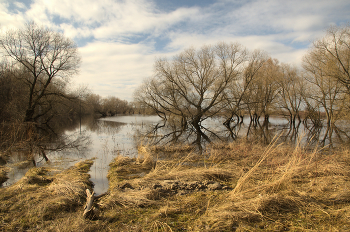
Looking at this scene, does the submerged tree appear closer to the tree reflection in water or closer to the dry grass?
the tree reflection in water

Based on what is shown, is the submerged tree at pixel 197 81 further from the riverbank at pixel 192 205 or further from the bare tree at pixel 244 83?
the riverbank at pixel 192 205

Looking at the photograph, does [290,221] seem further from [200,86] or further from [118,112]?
[118,112]

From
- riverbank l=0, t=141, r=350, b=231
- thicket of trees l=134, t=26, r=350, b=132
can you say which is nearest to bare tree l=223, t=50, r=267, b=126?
thicket of trees l=134, t=26, r=350, b=132

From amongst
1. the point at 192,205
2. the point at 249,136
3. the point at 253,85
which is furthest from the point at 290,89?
the point at 192,205

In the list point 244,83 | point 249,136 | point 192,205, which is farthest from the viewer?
point 244,83

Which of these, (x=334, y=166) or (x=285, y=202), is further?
(x=334, y=166)

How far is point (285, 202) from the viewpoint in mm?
4141

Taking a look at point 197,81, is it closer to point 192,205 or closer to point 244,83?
point 244,83

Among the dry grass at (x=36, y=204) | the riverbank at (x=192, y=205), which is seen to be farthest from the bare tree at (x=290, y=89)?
the dry grass at (x=36, y=204)

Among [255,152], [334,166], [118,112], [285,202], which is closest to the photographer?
[285,202]

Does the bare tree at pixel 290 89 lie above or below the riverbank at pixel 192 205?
above

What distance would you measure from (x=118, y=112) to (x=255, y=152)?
84811 millimetres

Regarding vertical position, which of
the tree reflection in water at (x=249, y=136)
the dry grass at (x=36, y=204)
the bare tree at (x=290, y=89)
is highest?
the bare tree at (x=290, y=89)

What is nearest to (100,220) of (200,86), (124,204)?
(124,204)
